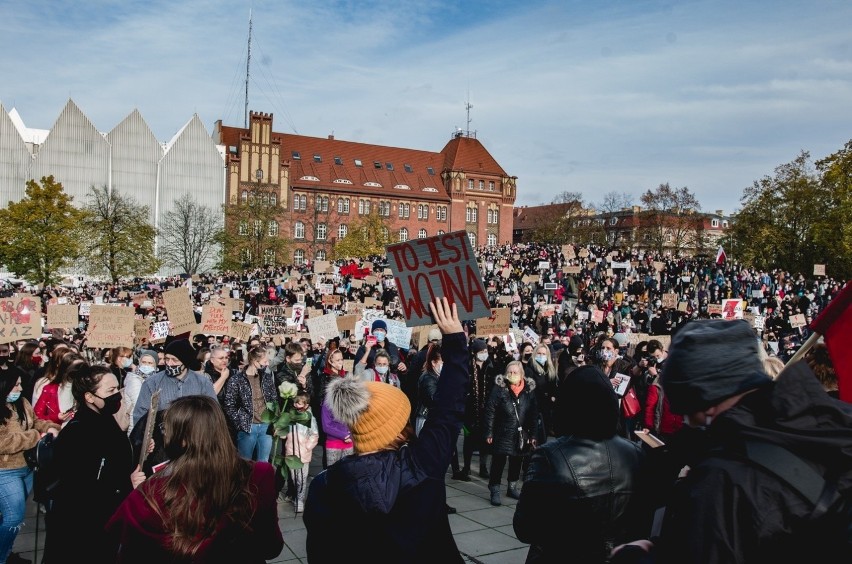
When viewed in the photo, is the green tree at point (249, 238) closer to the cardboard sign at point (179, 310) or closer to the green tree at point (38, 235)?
the green tree at point (38, 235)

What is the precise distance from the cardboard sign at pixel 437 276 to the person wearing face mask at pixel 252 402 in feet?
14.0

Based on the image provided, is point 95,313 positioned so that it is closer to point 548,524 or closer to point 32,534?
point 32,534

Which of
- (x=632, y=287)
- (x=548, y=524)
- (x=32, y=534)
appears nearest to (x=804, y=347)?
(x=548, y=524)

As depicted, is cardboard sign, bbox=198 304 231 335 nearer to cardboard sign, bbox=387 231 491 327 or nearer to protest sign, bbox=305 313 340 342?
protest sign, bbox=305 313 340 342

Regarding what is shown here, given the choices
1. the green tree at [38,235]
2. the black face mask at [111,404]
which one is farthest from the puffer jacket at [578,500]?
the green tree at [38,235]

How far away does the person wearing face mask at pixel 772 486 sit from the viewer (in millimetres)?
1436

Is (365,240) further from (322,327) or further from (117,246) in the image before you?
(322,327)

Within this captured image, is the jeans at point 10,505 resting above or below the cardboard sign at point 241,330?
below

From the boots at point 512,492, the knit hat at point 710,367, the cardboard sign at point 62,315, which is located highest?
the knit hat at point 710,367

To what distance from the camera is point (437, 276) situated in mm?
3146

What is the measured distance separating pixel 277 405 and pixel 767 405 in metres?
5.94

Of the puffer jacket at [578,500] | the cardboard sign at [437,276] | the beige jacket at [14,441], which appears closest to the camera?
the puffer jacket at [578,500]

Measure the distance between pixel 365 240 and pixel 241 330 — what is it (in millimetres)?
56168

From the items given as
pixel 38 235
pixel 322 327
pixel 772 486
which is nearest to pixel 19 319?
pixel 322 327
